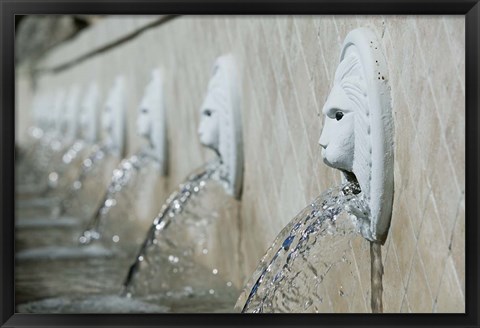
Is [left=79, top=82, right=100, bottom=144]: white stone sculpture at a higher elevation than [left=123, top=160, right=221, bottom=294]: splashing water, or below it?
higher

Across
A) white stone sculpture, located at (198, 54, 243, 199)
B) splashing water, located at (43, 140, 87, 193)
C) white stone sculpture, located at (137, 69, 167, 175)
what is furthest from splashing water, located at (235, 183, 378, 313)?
splashing water, located at (43, 140, 87, 193)

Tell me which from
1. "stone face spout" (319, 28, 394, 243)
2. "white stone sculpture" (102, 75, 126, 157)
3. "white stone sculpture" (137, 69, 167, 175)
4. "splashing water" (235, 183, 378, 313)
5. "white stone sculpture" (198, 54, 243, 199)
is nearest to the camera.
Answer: "stone face spout" (319, 28, 394, 243)

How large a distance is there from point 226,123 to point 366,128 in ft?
6.77

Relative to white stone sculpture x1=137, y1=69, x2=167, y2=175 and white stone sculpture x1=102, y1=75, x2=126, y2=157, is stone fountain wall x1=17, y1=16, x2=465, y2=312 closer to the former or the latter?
white stone sculpture x1=137, y1=69, x2=167, y2=175

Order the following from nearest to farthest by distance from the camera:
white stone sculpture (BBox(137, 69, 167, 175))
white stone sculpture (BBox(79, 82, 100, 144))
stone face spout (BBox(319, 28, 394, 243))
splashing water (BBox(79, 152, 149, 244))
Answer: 1. stone face spout (BBox(319, 28, 394, 243))
2. white stone sculpture (BBox(137, 69, 167, 175))
3. splashing water (BBox(79, 152, 149, 244))
4. white stone sculpture (BBox(79, 82, 100, 144))

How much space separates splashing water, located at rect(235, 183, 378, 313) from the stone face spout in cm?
16

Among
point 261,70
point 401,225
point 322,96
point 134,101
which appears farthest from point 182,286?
point 134,101

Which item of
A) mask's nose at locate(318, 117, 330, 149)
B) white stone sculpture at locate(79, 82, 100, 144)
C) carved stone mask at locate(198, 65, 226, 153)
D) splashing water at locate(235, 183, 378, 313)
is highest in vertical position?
white stone sculpture at locate(79, 82, 100, 144)

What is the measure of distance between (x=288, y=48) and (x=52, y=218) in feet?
18.0

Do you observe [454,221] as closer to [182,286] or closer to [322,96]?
[322,96]

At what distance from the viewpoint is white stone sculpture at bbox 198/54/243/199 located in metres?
5.41

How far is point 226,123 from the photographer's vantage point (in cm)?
546

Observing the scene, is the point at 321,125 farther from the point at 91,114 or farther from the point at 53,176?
the point at 53,176

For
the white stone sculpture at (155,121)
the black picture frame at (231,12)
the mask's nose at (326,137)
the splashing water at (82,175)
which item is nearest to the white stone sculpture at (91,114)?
the splashing water at (82,175)
